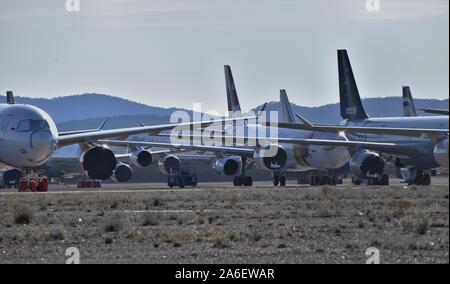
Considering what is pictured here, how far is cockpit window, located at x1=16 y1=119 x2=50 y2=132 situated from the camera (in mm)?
43906

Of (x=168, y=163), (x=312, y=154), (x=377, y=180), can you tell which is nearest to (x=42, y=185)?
(x=377, y=180)

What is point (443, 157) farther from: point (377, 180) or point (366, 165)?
point (366, 165)

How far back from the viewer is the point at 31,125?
44062mm

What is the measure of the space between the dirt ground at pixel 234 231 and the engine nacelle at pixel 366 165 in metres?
21.2

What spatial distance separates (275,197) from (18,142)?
10.2 metres

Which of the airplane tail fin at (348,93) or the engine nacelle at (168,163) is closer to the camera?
the airplane tail fin at (348,93)

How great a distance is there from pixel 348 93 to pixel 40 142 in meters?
33.3

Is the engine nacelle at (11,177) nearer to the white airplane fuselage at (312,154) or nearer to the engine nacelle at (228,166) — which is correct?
the engine nacelle at (228,166)

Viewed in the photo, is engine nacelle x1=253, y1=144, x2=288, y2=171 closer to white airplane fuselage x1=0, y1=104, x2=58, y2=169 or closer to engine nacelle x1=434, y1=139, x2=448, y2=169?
white airplane fuselage x1=0, y1=104, x2=58, y2=169

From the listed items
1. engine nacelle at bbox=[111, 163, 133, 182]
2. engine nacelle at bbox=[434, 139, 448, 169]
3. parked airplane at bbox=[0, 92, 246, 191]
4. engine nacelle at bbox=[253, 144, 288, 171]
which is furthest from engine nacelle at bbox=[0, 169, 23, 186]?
engine nacelle at bbox=[434, 139, 448, 169]

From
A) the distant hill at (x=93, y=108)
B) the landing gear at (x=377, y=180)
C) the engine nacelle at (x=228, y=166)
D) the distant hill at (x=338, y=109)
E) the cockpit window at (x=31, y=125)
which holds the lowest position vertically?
the landing gear at (x=377, y=180)

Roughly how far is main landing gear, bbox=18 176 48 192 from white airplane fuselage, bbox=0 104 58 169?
4.15ft

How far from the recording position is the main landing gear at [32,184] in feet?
151

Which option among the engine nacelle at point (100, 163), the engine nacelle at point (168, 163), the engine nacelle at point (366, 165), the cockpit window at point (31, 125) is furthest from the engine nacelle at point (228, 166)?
the cockpit window at point (31, 125)
